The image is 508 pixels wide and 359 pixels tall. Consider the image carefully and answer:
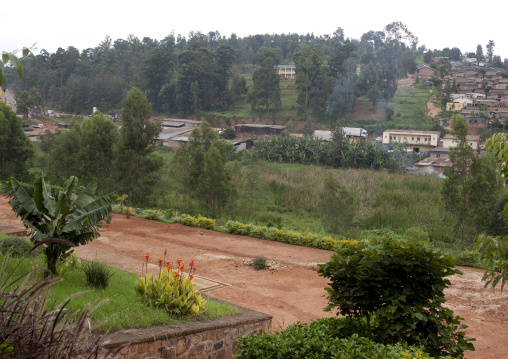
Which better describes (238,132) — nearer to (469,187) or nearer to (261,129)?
(261,129)

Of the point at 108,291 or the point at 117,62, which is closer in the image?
the point at 108,291

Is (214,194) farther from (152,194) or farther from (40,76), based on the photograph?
(40,76)

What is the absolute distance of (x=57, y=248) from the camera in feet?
19.4

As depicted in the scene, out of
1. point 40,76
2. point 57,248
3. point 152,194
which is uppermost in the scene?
point 40,76

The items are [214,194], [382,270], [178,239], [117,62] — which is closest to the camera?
[382,270]

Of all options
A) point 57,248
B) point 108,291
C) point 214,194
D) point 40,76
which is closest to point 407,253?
point 108,291

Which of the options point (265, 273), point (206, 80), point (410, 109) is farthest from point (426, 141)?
point (265, 273)

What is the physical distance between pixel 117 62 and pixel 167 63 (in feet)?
45.9

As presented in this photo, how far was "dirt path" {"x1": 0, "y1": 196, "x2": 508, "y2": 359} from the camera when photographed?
727cm

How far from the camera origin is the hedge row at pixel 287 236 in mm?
11531

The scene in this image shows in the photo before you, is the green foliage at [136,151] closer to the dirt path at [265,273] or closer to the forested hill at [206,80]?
the dirt path at [265,273]

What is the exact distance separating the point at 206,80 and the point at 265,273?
4698 centimetres

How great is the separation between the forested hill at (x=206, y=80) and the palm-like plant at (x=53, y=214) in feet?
151

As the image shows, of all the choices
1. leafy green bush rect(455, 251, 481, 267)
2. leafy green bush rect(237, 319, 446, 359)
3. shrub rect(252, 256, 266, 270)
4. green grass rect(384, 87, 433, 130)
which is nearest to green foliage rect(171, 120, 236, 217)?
shrub rect(252, 256, 266, 270)
